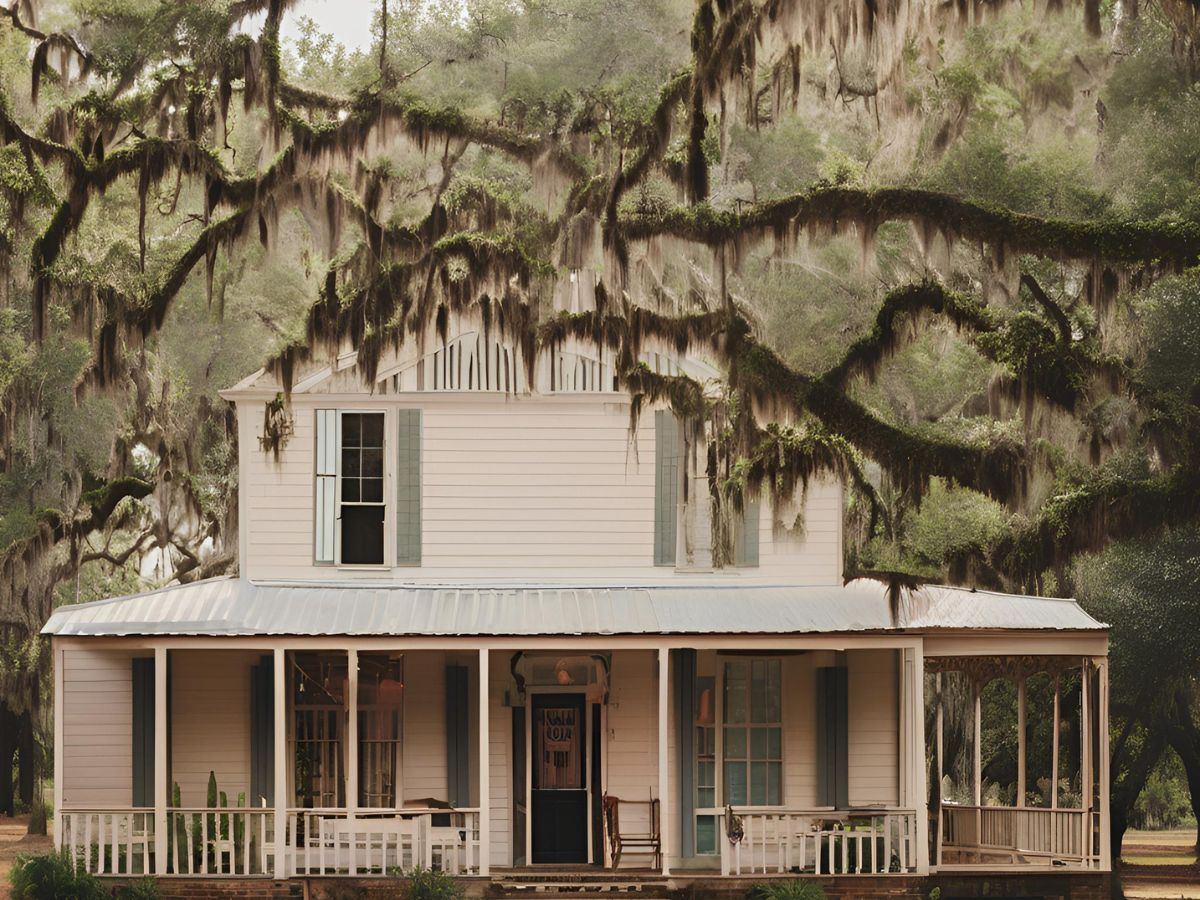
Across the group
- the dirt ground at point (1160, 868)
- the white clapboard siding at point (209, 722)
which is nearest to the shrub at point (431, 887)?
the white clapboard siding at point (209, 722)

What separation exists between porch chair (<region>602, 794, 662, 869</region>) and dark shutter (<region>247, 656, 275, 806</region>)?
11.6 ft

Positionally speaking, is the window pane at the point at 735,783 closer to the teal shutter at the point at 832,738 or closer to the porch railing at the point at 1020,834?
the teal shutter at the point at 832,738

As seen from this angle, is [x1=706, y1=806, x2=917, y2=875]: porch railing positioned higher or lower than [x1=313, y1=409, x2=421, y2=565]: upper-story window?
lower

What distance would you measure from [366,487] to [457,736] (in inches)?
116

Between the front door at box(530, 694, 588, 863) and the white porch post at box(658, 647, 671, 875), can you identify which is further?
the front door at box(530, 694, 588, 863)

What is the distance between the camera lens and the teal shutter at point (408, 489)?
2109 cm

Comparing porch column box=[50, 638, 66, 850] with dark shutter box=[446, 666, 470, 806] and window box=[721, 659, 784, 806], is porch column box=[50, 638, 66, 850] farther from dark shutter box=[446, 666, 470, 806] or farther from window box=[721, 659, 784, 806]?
window box=[721, 659, 784, 806]

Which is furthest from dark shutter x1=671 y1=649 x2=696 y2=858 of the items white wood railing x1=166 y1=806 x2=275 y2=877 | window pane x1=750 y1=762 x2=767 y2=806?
white wood railing x1=166 y1=806 x2=275 y2=877

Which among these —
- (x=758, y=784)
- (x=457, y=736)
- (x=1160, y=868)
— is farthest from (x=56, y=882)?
(x=1160, y=868)

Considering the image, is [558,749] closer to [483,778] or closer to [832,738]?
[483,778]

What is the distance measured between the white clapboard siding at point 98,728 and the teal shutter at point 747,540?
664cm

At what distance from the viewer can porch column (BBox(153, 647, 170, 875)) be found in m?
18.4

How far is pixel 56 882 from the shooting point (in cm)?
1795

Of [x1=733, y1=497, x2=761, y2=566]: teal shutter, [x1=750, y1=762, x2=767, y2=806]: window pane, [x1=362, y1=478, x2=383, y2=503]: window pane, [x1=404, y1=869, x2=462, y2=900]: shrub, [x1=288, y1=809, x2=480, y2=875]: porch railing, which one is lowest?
[x1=404, y1=869, x2=462, y2=900]: shrub
